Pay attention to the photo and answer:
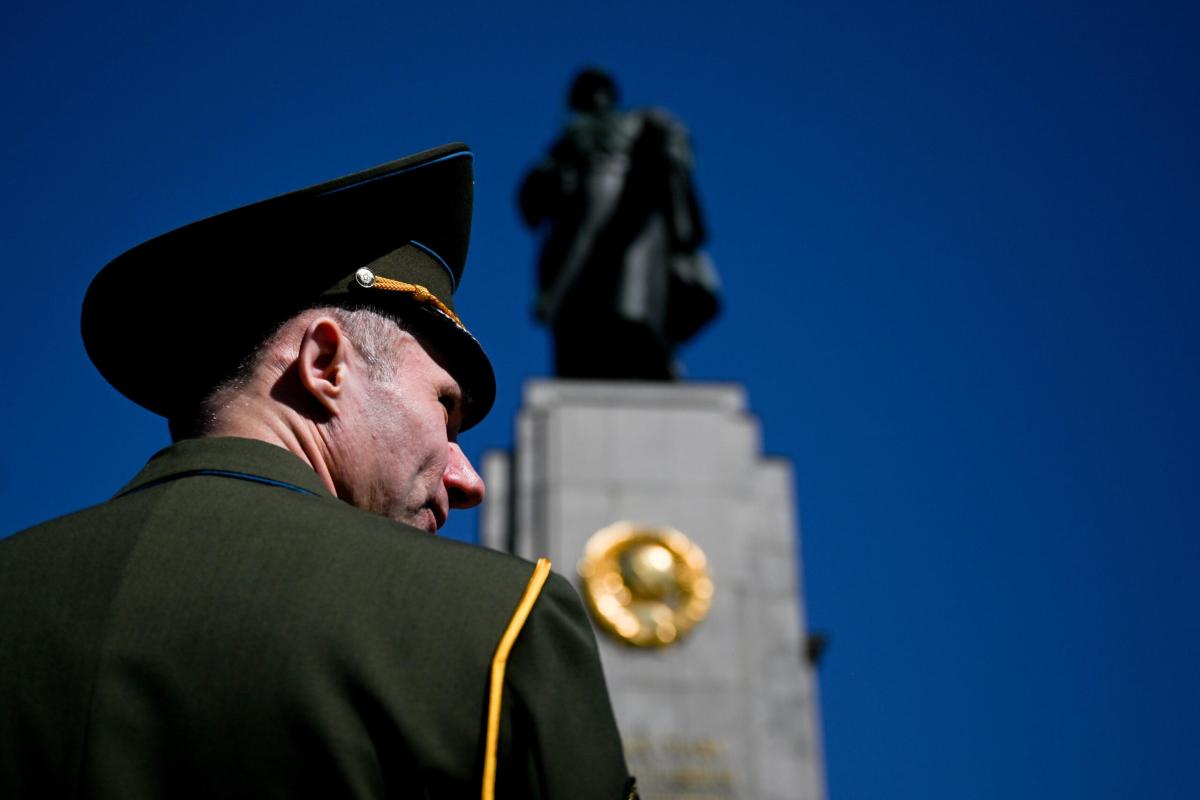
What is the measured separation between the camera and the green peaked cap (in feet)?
6.19

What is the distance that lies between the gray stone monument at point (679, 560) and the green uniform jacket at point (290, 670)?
6360mm

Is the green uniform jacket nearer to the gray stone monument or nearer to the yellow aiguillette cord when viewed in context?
the yellow aiguillette cord

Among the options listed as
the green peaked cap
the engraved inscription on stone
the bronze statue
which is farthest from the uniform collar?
the bronze statue

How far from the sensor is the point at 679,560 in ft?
28.4

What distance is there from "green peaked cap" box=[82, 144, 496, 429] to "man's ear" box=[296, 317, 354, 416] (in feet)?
0.18

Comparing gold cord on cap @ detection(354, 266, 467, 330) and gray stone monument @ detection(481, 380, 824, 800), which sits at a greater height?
gray stone monument @ detection(481, 380, 824, 800)

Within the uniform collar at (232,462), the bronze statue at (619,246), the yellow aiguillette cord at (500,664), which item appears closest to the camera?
the yellow aiguillette cord at (500,664)

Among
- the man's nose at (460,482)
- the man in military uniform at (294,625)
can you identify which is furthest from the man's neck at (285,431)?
the man's nose at (460,482)

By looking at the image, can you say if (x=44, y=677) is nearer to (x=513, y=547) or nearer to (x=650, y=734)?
(x=650, y=734)

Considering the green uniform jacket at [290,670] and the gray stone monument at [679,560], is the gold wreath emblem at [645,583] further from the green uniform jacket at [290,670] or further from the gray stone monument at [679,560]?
the green uniform jacket at [290,670]

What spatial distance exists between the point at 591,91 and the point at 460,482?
9.09 m

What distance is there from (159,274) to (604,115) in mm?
9003

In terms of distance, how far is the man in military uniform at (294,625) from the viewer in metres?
1.47

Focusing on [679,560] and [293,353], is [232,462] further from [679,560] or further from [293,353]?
[679,560]
